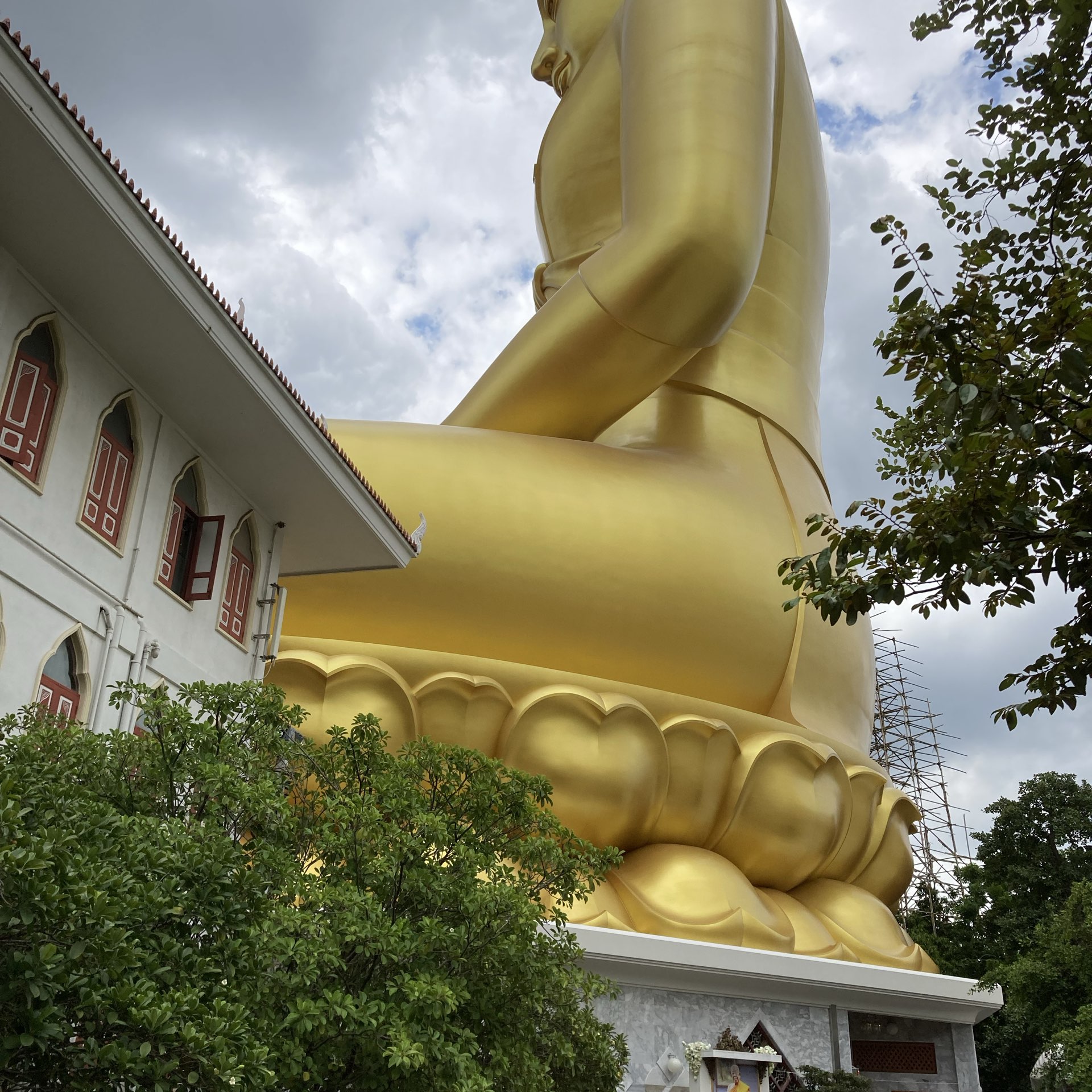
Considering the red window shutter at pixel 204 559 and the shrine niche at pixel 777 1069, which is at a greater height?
the red window shutter at pixel 204 559

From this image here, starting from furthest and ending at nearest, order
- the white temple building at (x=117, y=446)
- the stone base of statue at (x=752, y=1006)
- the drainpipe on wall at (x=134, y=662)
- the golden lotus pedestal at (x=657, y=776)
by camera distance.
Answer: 1. the golden lotus pedestal at (x=657, y=776)
2. the stone base of statue at (x=752, y=1006)
3. the drainpipe on wall at (x=134, y=662)
4. the white temple building at (x=117, y=446)

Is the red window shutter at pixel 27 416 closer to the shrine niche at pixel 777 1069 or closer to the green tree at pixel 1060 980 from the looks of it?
the shrine niche at pixel 777 1069

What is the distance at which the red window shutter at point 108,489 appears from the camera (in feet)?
17.3

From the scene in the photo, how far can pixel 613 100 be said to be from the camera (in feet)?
35.9

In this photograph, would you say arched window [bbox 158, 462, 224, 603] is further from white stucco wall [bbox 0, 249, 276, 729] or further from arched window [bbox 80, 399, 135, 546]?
arched window [bbox 80, 399, 135, 546]

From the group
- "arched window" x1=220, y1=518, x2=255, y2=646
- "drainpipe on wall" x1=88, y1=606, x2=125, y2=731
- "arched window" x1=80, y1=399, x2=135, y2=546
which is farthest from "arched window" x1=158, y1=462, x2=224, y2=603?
"drainpipe on wall" x1=88, y1=606, x2=125, y2=731

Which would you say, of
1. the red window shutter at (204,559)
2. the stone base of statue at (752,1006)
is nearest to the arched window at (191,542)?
the red window shutter at (204,559)

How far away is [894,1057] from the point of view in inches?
391

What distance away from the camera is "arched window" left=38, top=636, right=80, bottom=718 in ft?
16.2

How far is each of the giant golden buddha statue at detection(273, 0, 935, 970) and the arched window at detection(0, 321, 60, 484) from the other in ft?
10.8

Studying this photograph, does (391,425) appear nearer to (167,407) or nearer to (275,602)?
(275,602)

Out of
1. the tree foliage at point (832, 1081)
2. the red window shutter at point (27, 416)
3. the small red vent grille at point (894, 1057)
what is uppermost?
the red window shutter at point (27, 416)

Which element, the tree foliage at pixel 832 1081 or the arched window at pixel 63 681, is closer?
the arched window at pixel 63 681

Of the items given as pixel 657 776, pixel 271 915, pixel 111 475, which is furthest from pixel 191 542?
pixel 657 776
